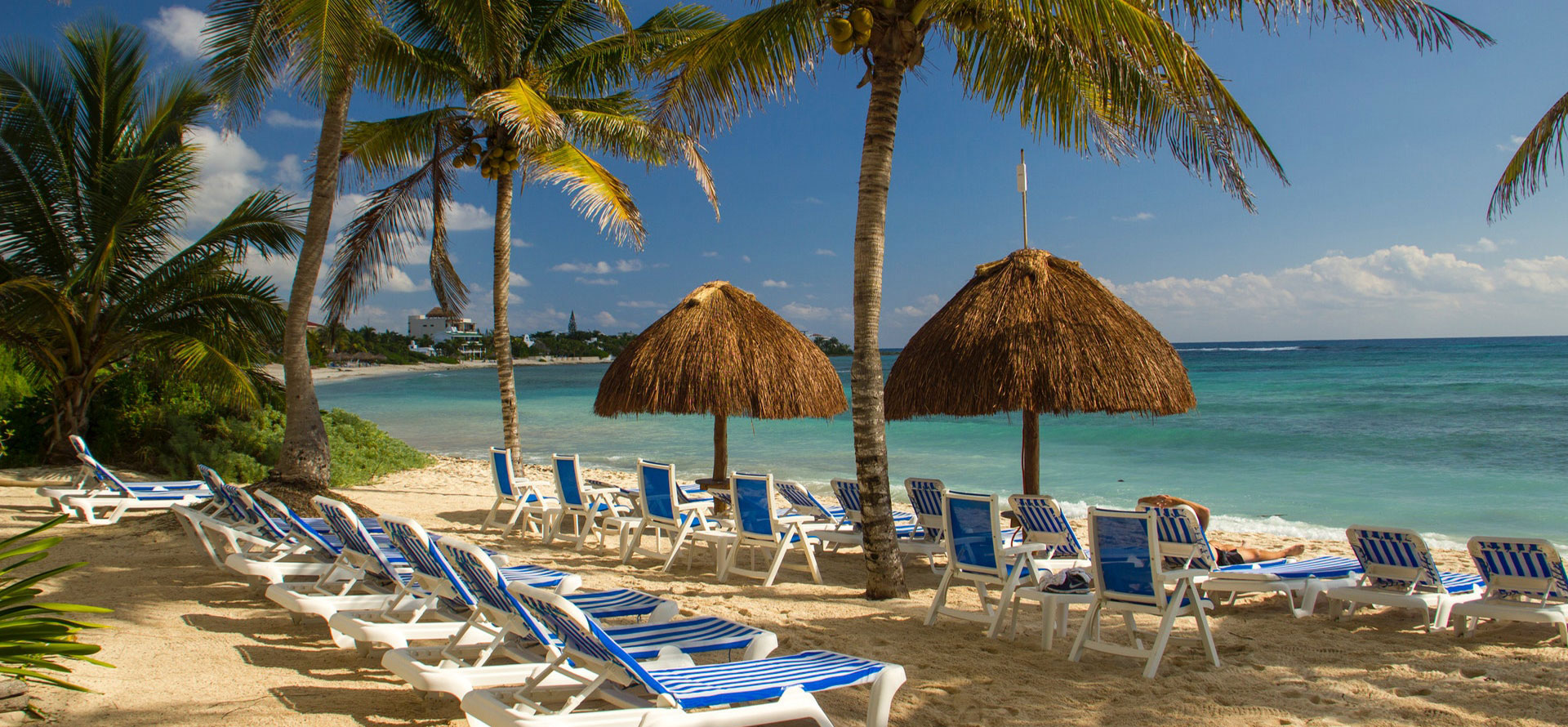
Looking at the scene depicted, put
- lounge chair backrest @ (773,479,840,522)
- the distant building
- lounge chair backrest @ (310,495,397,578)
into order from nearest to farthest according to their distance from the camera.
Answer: lounge chair backrest @ (310,495,397,578) → lounge chair backrest @ (773,479,840,522) → the distant building

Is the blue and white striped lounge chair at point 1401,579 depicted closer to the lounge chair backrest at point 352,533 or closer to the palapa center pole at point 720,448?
the lounge chair backrest at point 352,533

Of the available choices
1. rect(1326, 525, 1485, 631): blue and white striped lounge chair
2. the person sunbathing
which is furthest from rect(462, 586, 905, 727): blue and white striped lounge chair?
rect(1326, 525, 1485, 631): blue and white striped lounge chair

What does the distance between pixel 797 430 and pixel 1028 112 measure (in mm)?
24278

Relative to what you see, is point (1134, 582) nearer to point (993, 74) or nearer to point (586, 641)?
point (586, 641)

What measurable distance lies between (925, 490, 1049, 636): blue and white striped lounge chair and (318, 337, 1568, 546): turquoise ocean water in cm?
323

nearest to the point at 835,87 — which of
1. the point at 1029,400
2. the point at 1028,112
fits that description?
the point at 1028,112

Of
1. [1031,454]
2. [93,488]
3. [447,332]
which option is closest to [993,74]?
[1031,454]

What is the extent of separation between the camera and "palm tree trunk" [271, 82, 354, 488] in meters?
7.71

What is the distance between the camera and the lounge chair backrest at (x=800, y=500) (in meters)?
7.20

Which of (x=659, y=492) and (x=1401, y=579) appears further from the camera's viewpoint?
(x=659, y=492)

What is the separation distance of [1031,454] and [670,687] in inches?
202

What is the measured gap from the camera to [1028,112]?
21.8 ft

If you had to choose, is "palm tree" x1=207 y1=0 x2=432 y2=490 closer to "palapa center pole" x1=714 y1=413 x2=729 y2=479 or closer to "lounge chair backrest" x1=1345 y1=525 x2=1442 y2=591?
"palapa center pole" x1=714 y1=413 x2=729 y2=479

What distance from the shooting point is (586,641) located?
2859 mm
